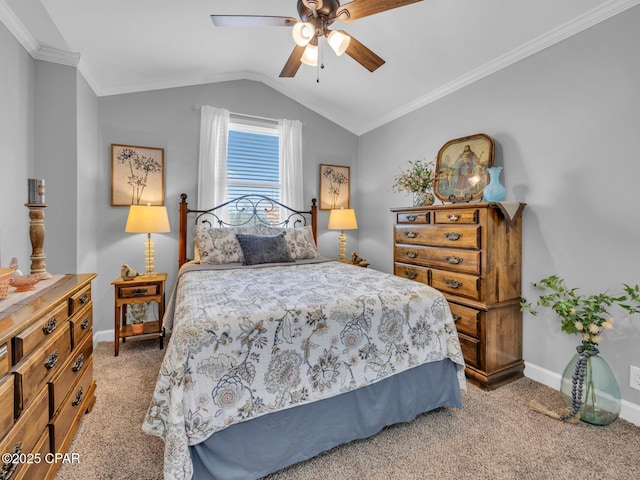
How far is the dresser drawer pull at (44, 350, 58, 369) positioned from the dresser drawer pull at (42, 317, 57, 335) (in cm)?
10

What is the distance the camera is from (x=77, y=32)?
7.76 feet

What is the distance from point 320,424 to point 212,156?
3102 mm

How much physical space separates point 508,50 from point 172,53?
3.06 metres

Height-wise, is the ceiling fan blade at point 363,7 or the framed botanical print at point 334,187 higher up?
the ceiling fan blade at point 363,7

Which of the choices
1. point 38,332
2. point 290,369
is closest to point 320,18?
point 290,369

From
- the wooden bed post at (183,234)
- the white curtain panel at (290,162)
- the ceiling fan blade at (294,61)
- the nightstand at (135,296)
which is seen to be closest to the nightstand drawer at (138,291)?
the nightstand at (135,296)

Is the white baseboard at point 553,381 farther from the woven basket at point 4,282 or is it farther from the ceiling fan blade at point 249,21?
the woven basket at point 4,282

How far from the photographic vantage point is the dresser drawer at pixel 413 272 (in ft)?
9.32

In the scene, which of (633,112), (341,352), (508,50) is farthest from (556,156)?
(341,352)

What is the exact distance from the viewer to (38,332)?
1.21 meters

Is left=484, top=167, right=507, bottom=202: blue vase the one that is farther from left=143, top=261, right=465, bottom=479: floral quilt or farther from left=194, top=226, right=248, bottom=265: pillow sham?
left=194, top=226, right=248, bottom=265: pillow sham

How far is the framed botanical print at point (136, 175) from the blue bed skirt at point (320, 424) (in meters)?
2.83

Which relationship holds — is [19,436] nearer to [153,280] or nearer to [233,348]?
[233,348]

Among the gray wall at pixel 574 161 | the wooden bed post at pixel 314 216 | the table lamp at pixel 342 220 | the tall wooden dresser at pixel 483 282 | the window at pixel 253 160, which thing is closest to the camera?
the gray wall at pixel 574 161
